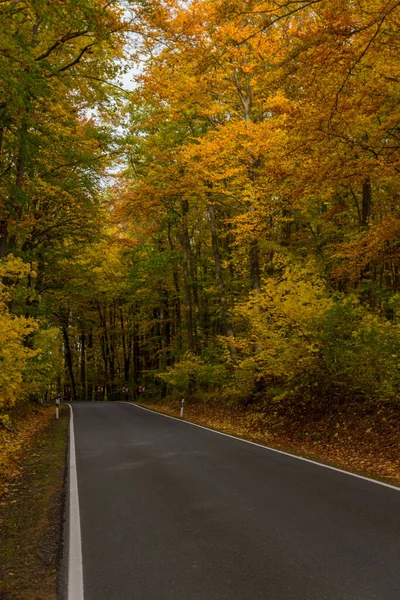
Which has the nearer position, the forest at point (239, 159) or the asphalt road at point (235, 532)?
the asphalt road at point (235, 532)

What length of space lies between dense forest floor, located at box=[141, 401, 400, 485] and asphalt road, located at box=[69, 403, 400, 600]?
157cm

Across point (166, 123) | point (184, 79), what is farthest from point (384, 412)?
point (166, 123)

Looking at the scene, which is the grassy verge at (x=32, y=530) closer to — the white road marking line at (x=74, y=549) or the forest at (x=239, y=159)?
the white road marking line at (x=74, y=549)

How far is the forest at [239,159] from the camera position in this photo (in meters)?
8.66

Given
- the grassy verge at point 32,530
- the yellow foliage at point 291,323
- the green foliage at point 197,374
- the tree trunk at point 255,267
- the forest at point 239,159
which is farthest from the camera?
the green foliage at point 197,374

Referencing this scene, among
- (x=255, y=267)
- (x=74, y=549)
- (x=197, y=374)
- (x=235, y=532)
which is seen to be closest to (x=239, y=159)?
(x=255, y=267)

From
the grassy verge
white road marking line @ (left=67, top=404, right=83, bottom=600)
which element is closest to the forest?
the grassy verge

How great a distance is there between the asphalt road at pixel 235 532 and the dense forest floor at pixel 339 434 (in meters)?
1.57

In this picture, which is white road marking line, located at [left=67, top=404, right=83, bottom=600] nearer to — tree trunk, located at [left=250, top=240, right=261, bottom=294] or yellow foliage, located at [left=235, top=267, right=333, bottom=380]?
yellow foliage, located at [left=235, top=267, right=333, bottom=380]

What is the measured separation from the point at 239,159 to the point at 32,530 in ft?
49.4

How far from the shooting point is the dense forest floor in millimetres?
9370

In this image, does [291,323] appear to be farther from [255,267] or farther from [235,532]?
[235,532]

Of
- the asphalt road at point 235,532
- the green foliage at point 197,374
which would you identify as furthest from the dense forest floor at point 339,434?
the green foliage at point 197,374

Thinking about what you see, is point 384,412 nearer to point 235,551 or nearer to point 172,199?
point 235,551
